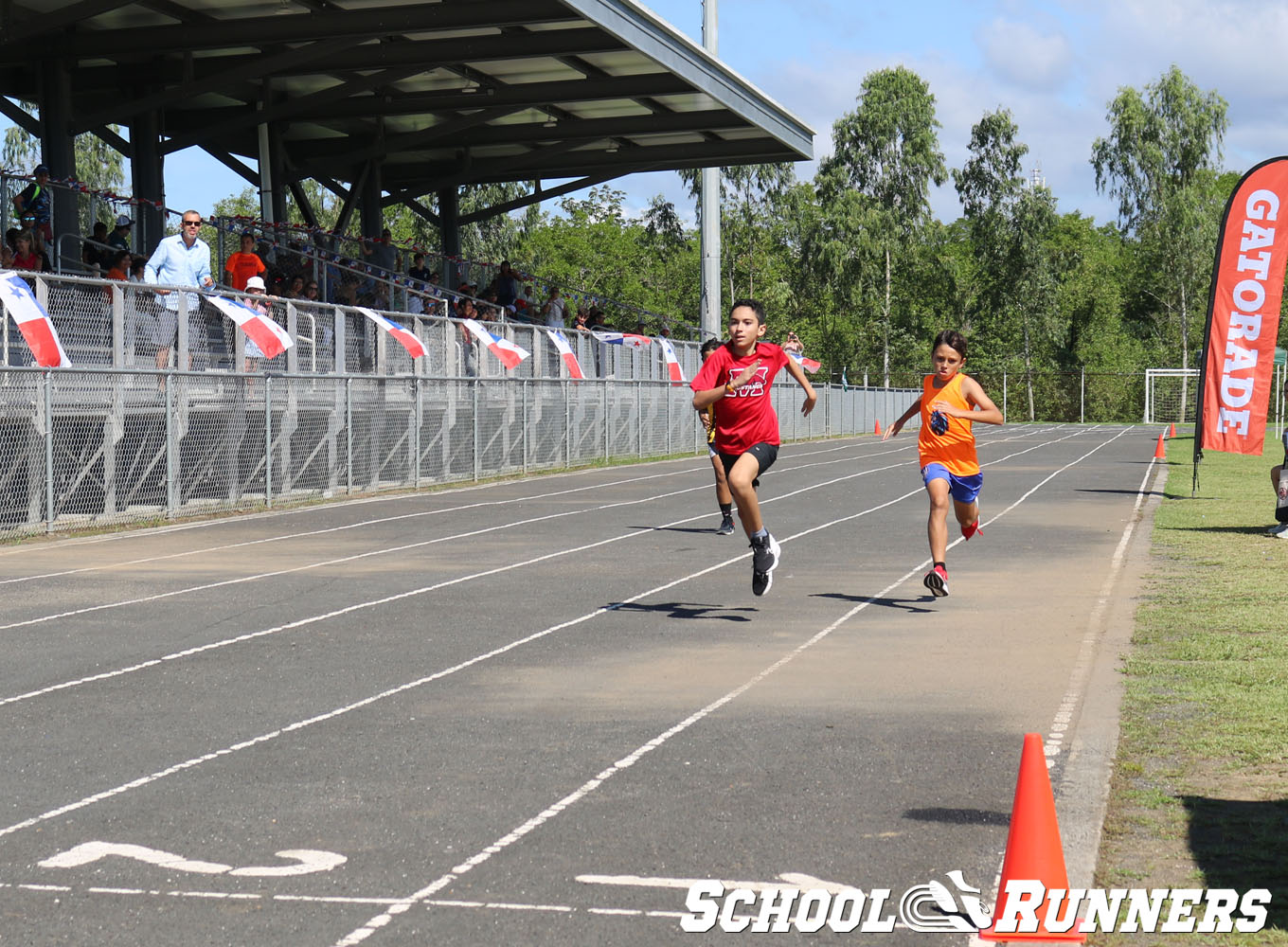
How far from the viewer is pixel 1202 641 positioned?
934cm

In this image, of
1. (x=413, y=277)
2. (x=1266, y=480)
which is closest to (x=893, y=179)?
(x=413, y=277)

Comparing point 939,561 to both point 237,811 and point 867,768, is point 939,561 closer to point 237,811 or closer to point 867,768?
point 867,768

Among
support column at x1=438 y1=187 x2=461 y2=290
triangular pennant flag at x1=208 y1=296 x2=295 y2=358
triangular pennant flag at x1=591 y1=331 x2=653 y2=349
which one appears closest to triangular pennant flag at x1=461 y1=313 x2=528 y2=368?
triangular pennant flag at x1=591 y1=331 x2=653 y2=349

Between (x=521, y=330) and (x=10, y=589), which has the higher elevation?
(x=521, y=330)

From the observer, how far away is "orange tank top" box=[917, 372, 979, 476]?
11.4 metres

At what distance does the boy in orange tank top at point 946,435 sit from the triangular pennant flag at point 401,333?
1244 centimetres

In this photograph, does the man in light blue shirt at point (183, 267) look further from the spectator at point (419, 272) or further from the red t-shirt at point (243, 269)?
the spectator at point (419, 272)

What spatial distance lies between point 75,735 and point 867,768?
11.4 feet

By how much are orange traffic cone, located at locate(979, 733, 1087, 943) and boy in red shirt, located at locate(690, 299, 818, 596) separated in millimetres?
5877

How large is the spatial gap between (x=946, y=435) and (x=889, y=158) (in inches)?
2518

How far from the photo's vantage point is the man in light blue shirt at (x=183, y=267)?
18.3 m

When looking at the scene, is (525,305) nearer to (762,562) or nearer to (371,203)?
(371,203)

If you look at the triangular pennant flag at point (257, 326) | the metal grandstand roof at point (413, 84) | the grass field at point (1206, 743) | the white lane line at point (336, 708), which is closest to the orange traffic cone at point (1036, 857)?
the grass field at point (1206, 743)

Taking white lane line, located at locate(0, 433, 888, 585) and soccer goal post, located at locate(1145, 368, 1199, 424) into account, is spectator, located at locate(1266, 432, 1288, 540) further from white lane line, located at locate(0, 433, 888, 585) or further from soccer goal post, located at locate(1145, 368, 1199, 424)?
soccer goal post, located at locate(1145, 368, 1199, 424)
